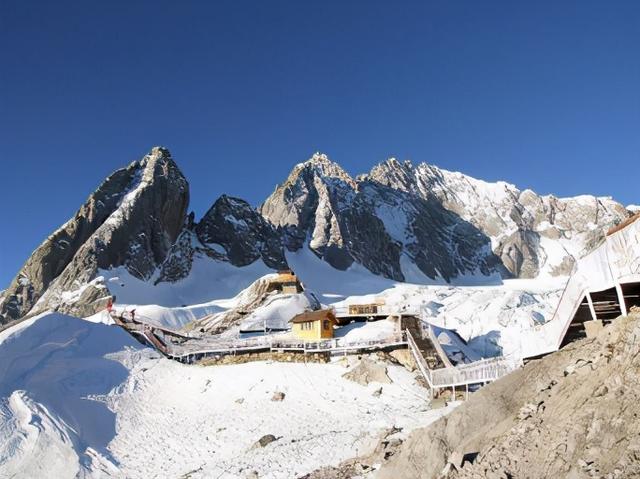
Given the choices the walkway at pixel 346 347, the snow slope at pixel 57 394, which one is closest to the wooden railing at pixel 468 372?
the walkway at pixel 346 347

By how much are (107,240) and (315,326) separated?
87887 millimetres

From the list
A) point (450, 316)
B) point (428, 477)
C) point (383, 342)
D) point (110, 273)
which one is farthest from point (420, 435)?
point (110, 273)

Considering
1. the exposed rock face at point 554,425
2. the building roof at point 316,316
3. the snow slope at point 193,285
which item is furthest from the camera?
the snow slope at point 193,285

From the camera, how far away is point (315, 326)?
43188 millimetres

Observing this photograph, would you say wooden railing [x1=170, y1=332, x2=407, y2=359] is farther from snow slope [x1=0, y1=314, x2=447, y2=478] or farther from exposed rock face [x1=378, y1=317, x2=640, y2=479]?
exposed rock face [x1=378, y1=317, x2=640, y2=479]

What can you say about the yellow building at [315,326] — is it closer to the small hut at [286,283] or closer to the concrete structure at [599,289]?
the concrete structure at [599,289]

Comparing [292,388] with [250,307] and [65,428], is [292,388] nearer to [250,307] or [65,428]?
[65,428]

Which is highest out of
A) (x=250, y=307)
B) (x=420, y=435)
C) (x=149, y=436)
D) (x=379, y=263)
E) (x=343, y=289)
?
(x=379, y=263)

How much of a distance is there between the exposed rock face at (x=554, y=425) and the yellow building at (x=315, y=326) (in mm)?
28100

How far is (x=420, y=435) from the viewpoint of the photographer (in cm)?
1405

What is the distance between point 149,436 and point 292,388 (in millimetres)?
9051

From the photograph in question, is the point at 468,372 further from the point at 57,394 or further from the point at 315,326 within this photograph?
the point at 57,394

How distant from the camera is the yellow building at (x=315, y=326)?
140 ft

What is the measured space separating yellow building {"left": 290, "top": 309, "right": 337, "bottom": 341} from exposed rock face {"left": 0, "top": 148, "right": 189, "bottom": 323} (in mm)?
68184
